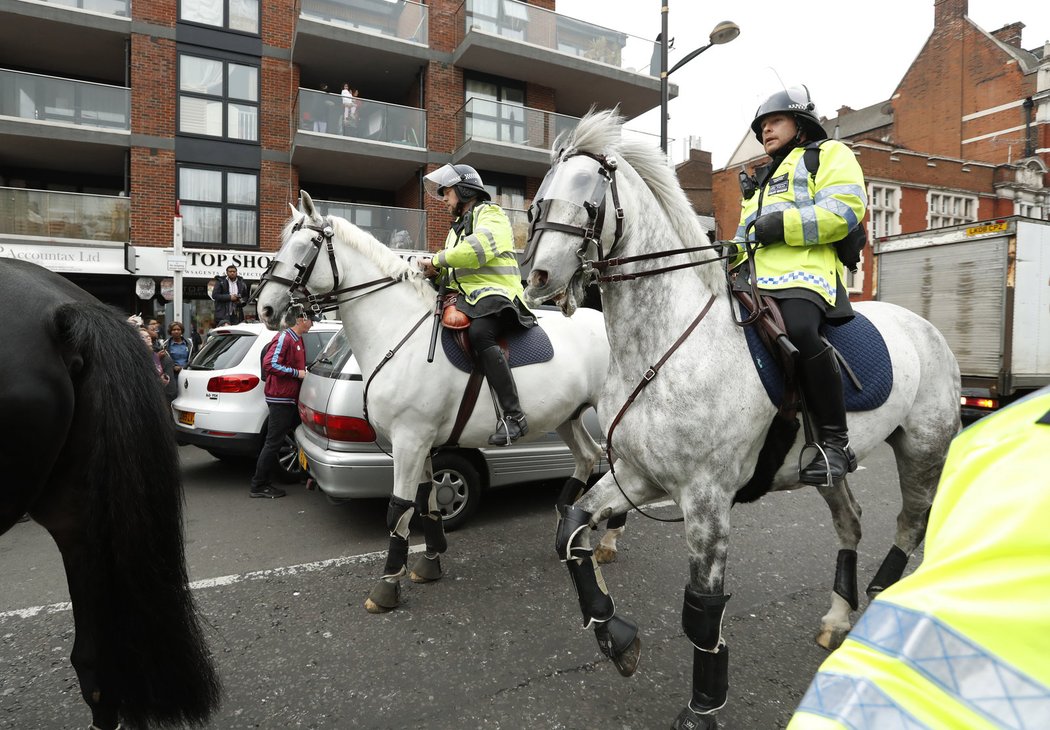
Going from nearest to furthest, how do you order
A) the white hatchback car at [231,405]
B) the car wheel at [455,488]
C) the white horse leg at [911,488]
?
the white horse leg at [911,488] → the car wheel at [455,488] → the white hatchback car at [231,405]

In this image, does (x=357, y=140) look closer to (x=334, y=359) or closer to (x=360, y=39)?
(x=360, y=39)

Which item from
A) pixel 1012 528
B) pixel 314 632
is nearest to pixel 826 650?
pixel 314 632

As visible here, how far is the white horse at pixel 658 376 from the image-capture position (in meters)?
2.47

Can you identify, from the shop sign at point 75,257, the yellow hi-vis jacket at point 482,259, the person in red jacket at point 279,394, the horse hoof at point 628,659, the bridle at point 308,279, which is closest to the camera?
the horse hoof at point 628,659

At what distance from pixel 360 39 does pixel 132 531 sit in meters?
18.8

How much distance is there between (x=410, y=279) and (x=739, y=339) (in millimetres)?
2478

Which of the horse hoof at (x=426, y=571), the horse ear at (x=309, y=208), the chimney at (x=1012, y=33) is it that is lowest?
the horse hoof at (x=426, y=571)

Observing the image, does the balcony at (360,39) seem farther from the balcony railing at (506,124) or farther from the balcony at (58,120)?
the balcony at (58,120)

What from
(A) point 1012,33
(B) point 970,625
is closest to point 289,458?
(B) point 970,625

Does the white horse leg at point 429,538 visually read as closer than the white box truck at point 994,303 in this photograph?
Yes

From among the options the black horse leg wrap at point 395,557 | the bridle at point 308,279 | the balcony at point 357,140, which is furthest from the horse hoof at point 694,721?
the balcony at point 357,140

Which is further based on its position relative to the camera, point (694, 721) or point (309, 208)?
point (309, 208)

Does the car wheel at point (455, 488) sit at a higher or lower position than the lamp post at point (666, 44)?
lower

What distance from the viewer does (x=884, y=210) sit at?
2570cm
